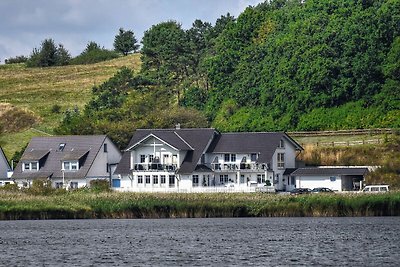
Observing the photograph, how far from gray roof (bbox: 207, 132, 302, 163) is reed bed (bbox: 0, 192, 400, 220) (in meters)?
21.8

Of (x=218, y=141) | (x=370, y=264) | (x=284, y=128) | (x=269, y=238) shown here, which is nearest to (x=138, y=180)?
(x=218, y=141)

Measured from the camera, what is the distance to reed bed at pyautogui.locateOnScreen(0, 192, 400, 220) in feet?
252

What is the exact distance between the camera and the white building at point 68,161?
109688 millimetres

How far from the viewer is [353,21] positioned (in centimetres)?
12250

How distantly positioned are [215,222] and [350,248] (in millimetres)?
21102

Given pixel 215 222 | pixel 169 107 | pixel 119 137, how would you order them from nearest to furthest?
pixel 215 222
pixel 119 137
pixel 169 107

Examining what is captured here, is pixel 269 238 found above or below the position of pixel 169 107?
below

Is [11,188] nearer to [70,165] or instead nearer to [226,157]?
[70,165]

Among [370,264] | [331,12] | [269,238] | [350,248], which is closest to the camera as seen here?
[370,264]

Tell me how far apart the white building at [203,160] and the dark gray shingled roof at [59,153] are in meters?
3.14

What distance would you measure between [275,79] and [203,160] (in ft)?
68.6

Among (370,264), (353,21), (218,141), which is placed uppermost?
(353,21)

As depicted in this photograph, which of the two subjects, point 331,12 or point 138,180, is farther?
point 331,12

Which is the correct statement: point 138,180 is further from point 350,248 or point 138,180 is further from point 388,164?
point 350,248
